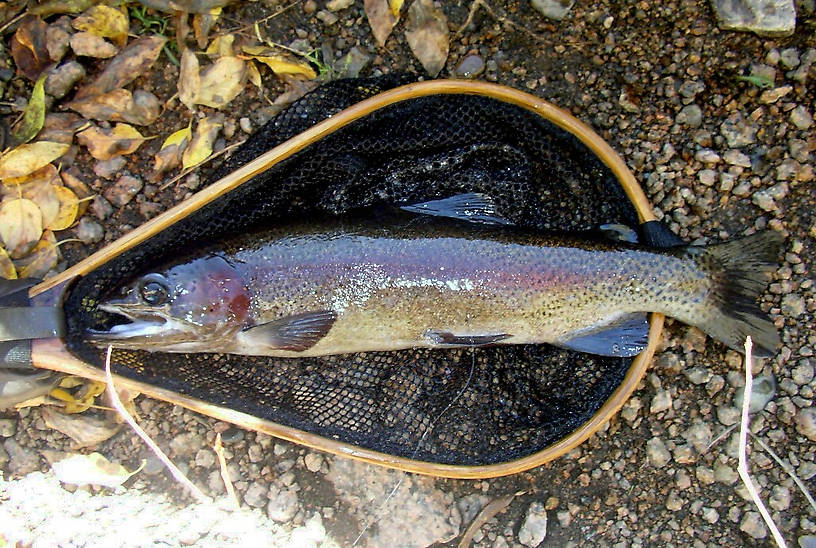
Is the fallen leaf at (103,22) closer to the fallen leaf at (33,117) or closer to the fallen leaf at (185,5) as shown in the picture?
the fallen leaf at (185,5)

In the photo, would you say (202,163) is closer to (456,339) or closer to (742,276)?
(456,339)

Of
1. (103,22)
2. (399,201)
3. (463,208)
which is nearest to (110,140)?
(103,22)

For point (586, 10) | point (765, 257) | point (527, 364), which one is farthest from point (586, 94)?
point (527, 364)

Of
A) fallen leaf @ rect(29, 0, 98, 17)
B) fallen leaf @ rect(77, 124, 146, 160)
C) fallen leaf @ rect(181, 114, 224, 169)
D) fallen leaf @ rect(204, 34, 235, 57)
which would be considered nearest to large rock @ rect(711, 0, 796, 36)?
fallen leaf @ rect(204, 34, 235, 57)

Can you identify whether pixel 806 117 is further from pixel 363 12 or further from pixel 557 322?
pixel 363 12

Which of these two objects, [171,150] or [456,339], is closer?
[456,339]

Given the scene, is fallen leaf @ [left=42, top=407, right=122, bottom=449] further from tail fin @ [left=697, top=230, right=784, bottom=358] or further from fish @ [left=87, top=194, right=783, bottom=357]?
tail fin @ [left=697, top=230, right=784, bottom=358]
